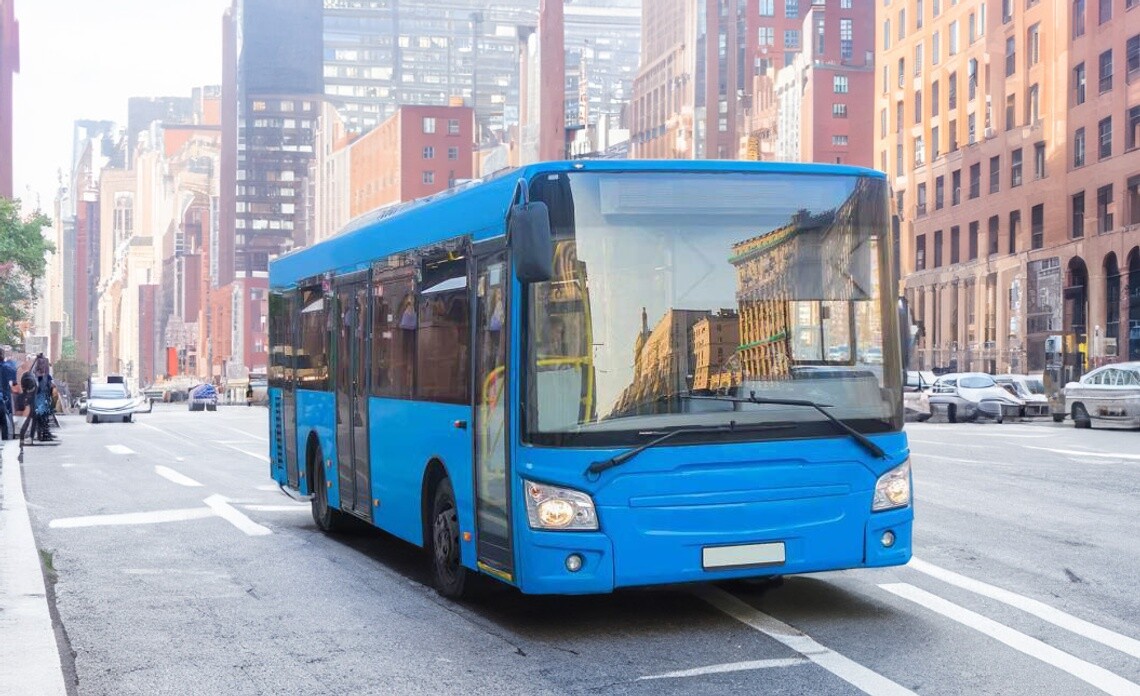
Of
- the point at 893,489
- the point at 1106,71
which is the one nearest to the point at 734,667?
the point at 893,489

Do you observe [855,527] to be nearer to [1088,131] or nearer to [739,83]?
[1088,131]

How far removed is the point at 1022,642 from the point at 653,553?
1870mm

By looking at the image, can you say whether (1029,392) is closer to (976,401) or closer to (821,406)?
(976,401)

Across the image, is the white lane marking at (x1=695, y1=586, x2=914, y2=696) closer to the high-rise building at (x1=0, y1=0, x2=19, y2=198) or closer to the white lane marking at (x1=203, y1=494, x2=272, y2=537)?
the white lane marking at (x1=203, y1=494, x2=272, y2=537)

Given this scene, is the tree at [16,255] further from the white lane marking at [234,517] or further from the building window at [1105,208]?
the white lane marking at [234,517]

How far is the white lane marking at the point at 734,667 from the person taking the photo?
273 inches

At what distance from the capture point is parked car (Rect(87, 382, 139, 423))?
185 ft

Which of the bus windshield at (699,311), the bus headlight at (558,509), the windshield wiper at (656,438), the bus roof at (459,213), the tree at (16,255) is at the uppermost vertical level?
the tree at (16,255)

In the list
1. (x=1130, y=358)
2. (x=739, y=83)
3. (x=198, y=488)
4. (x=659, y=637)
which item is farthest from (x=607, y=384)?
(x=739, y=83)

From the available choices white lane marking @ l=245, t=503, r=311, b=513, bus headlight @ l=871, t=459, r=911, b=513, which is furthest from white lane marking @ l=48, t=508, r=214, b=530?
bus headlight @ l=871, t=459, r=911, b=513

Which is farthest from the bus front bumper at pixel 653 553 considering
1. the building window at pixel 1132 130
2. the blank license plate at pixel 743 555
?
the building window at pixel 1132 130

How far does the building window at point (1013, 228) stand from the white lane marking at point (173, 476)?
52.3 metres

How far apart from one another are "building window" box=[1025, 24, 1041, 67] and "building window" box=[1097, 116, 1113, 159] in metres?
7.87

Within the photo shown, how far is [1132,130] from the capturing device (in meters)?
56.8
